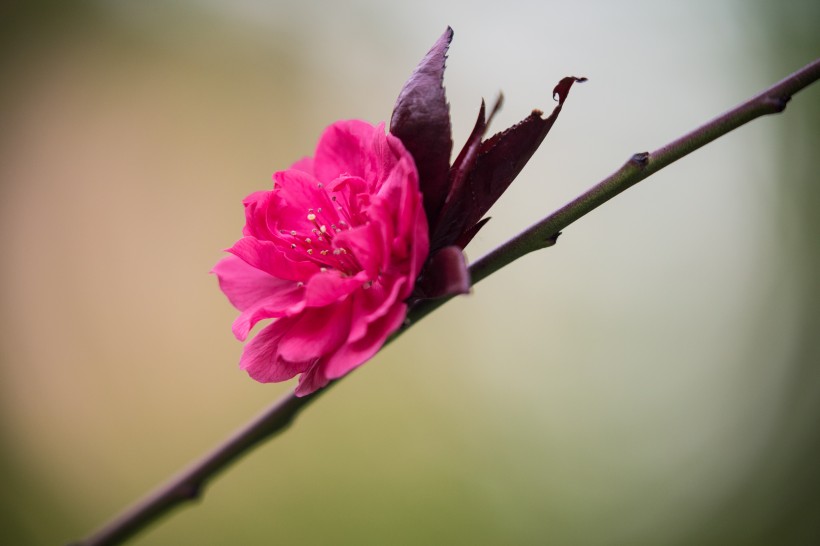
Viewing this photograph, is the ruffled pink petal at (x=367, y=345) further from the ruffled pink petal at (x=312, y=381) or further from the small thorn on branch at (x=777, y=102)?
the small thorn on branch at (x=777, y=102)

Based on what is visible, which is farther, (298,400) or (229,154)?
(229,154)

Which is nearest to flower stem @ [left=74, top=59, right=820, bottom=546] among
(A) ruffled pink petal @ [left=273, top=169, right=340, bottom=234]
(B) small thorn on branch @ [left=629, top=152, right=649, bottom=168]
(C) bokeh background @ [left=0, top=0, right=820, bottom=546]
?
(B) small thorn on branch @ [left=629, top=152, right=649, bottom=168]

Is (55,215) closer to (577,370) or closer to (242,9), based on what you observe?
(242,9)

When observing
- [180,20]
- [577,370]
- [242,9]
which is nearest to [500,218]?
[577,370]

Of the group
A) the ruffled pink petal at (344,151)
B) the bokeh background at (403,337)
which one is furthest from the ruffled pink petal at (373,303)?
the bokeh background at (403,337)

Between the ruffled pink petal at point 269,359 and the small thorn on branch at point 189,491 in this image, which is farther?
the small thorn on branch at point 189,491

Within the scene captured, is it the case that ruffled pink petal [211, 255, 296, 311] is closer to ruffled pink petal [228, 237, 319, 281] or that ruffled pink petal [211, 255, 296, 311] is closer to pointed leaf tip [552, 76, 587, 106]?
ruffled pink petal [228, 237, 319, 281]
